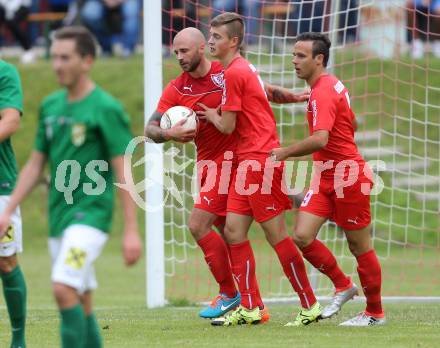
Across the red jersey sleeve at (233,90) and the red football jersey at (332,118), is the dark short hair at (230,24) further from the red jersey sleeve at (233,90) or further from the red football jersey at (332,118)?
the red football jersey at (332,118)

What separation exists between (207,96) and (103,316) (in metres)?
2.24

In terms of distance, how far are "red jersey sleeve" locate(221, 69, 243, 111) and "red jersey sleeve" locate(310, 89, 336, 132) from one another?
22.8 inches

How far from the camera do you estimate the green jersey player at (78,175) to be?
19.2 ft

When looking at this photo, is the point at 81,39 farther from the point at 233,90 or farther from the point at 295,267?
the point at 295,267

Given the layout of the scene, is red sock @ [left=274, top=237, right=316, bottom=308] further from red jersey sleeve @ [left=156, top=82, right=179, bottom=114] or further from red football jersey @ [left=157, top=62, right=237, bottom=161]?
red jersey sleeve @ [left=156, top=82, right=179, bottom=114]

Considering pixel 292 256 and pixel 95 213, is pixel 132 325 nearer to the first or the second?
pixel 292 256

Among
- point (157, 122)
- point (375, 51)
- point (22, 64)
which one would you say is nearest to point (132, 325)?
point (157, 122)

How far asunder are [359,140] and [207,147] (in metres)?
8.86

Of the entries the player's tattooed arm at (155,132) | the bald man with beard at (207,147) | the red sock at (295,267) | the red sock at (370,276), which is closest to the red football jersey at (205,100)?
the bald man with beard at (207,147)

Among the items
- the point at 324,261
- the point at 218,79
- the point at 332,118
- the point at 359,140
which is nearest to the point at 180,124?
the point at 218,79

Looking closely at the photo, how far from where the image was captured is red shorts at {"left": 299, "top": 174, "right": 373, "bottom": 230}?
8438mm

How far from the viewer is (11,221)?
7316 mm

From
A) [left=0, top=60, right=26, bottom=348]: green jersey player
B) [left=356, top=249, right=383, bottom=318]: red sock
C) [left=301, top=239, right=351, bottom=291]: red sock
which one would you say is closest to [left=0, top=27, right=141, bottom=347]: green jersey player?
[left=0, top=60, right=26, bottom=348]: green jersey player

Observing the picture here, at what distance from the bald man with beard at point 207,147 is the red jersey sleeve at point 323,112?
24.9 inches
